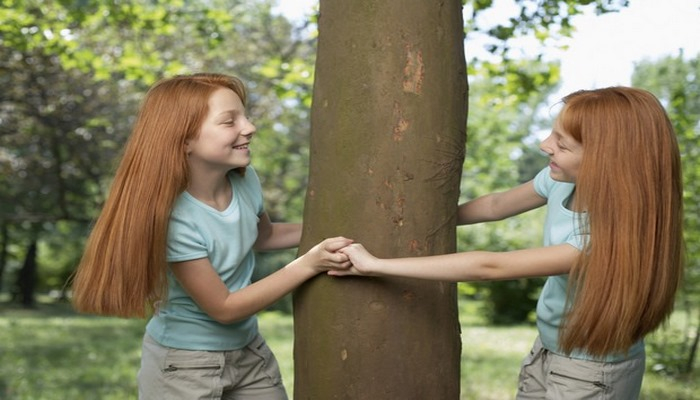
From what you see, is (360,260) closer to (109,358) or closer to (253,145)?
(109,358)

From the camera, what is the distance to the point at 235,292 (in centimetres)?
277

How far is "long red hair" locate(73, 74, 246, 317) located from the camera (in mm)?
2705

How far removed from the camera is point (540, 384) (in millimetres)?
2900

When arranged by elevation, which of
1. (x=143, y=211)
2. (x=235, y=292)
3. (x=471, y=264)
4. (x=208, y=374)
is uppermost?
(x=143, y=211)

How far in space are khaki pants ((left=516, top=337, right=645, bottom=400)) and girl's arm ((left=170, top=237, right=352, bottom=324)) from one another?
0.76 meters

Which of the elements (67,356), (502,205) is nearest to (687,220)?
(502,205)

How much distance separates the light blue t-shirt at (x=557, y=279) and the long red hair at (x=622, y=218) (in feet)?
0.22

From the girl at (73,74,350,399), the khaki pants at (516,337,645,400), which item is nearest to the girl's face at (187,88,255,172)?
the girl at (73,74,350,399)

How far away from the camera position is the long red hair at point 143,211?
2.71m

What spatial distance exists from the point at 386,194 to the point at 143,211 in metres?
0.72

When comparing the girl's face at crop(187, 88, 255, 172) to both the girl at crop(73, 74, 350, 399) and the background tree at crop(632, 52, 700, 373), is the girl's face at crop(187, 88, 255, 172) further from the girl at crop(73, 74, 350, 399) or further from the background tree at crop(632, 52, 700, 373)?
the background tree at crop(632, 52, 700, 373)

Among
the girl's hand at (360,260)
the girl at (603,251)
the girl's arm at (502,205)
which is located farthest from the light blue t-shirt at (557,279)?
the girl's hand at (360,260)

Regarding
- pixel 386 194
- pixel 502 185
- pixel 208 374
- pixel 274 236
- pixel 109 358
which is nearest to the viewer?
pixel 386 194

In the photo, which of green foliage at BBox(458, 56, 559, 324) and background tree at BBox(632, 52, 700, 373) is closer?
background tree at BBox(632, 52, 700, 373)
